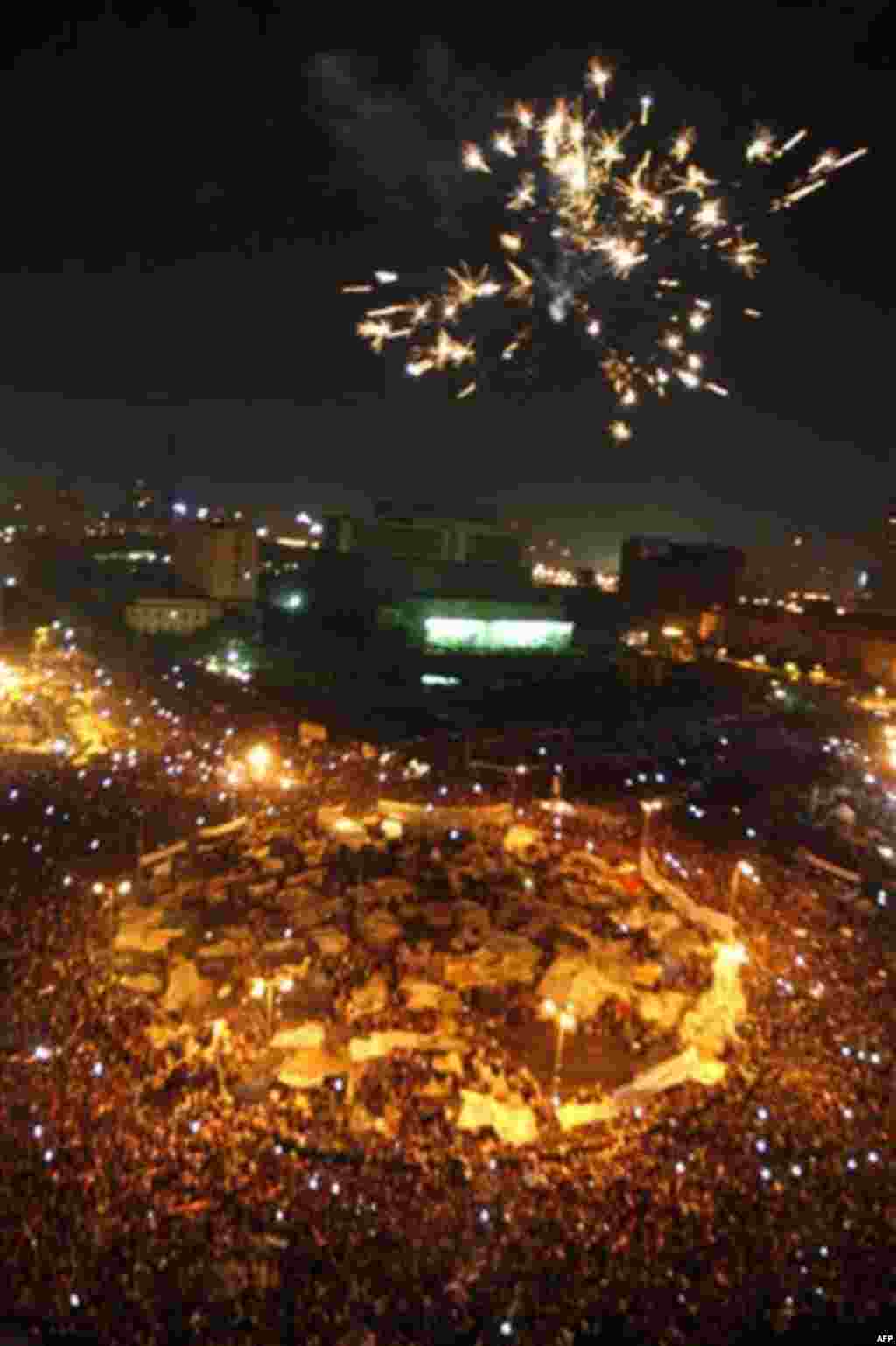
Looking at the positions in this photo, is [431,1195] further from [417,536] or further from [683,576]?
[683,576]

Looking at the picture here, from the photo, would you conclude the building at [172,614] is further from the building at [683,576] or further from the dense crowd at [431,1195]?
the dense crowd at [431,1195]

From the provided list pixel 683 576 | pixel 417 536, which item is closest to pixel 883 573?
pixel 683 576

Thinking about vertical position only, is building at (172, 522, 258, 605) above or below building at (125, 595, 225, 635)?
above

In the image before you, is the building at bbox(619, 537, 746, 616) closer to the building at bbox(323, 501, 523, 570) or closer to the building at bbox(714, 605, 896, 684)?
the building at bbox(714, 605, 896, 684)

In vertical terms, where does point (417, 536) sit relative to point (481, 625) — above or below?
above

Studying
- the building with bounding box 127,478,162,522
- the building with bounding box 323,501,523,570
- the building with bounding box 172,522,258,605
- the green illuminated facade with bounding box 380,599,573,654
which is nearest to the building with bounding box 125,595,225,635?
the building with bounding box 172,522,258,605

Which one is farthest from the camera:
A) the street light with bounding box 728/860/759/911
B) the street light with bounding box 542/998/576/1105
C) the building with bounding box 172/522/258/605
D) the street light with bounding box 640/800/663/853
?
the building with bounding box 172/522/258/605

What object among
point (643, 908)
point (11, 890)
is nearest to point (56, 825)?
point (11, 890)

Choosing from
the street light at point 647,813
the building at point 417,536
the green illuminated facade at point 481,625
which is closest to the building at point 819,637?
the green illuminated facade at point 481,625
